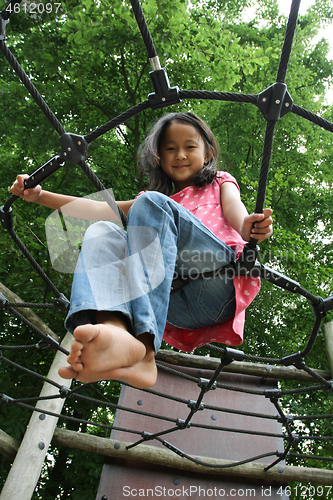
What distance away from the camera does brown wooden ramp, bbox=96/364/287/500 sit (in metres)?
2.28

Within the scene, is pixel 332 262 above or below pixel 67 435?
above

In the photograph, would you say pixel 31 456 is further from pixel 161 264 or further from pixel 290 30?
pixel 290 30

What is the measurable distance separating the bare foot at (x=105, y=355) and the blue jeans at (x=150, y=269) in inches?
1.7

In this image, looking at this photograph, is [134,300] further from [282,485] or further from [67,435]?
[282,485]

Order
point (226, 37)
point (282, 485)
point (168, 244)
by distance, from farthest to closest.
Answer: point (226, 37) → point (282, 485) → point (168, 244)

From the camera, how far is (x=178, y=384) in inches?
105

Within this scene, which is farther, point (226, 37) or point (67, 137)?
point (226, 37)

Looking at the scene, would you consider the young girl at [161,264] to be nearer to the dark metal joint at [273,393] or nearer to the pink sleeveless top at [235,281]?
the pink sleeveless top at [235,281]

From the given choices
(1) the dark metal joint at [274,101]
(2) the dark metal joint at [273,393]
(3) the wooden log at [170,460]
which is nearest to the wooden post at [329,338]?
(3) the wooden log at [170,460]

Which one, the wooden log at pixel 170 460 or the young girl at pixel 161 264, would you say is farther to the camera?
the wooden log at pixel 170 460

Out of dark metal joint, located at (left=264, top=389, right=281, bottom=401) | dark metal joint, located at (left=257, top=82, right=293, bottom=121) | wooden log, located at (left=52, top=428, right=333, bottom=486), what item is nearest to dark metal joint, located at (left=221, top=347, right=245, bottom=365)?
dark metal joint, located at (left=264, top=389, right=281, bottom=401)

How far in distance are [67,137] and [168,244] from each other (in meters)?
0.36

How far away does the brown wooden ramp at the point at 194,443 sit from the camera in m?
2.28

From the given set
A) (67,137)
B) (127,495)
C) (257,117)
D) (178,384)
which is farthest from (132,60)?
(127,495)
